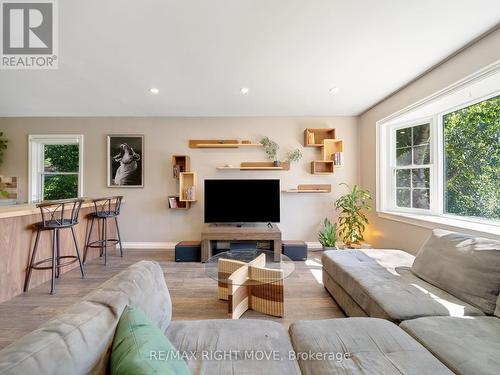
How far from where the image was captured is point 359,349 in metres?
0.99

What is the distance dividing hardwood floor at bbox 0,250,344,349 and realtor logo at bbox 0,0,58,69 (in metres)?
2.46

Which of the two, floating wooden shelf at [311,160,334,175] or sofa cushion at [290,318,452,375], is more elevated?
floating wooden shelf at [311,160,334,175]

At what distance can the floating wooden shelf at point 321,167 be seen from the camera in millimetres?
3832

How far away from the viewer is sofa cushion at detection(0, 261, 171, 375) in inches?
20.7

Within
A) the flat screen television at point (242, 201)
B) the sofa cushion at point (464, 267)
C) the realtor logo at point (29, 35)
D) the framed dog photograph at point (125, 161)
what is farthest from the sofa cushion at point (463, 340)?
the framed dog photograph at point (125, 161)

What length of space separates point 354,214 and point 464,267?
6.99 ft

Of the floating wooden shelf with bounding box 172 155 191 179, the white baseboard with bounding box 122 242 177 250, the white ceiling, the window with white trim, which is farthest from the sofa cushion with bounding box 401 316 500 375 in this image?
the white baseboard with bounding box 122 242 177 250

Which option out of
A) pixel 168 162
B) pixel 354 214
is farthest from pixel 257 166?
pixel 354 214

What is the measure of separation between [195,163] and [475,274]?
3621 millimetres

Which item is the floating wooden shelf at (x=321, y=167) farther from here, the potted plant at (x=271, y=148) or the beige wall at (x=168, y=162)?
the potted plant at (x=271, y=148)

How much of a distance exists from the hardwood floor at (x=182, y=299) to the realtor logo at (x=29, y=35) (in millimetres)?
2462

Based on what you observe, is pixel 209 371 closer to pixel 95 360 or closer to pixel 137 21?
pixel 95 360

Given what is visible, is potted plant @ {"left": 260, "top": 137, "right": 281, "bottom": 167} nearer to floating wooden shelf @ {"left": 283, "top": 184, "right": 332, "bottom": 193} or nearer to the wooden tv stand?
floating wooden shelf @ {"left": 283, "top": 184, "right": 332, "bottom": 193}

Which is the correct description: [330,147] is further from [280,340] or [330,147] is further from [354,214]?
[280,340]
